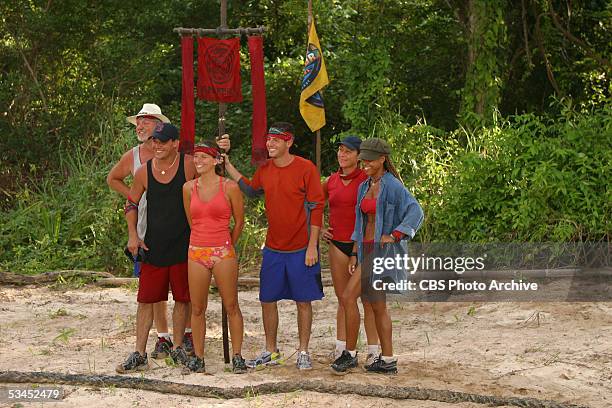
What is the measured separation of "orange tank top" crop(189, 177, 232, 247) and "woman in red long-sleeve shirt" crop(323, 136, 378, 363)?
0.77 meters

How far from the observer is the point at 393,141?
40.8ft

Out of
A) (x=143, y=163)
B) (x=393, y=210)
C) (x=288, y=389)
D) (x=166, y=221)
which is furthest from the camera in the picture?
(x=143, y=163)

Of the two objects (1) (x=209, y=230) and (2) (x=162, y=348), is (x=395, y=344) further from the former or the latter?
(1) (x=209, y=230)

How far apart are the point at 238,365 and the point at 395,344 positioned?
5.21 feet

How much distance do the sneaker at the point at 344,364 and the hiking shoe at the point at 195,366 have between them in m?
0.89

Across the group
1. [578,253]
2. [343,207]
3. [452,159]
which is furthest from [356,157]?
[452,159]

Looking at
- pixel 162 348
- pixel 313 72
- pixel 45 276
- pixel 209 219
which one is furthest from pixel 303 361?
pixel 45 276

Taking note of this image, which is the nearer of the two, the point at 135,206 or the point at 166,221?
the point at 166,221

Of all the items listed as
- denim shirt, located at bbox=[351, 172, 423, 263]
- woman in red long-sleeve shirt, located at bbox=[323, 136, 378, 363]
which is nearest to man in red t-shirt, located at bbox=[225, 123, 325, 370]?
woman in red long-sleeve shirt, located at bbox=[323, 136, 378, 363]

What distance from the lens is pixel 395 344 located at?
26.7 feet

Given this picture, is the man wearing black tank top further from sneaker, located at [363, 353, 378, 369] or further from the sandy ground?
sneaker, located at [363, 353, 378, 369]

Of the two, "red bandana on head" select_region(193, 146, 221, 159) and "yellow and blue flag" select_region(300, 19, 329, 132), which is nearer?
"red bandana on head" select_region(193, 146, 221, 159)

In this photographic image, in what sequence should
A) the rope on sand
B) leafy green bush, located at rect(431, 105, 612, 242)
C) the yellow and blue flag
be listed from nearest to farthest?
1. the rope on sand
2. the yellow and blue flag
3. leafy green bush, located at rect(431, 105, 612, 242)

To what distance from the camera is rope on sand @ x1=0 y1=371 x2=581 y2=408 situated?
251 inches
